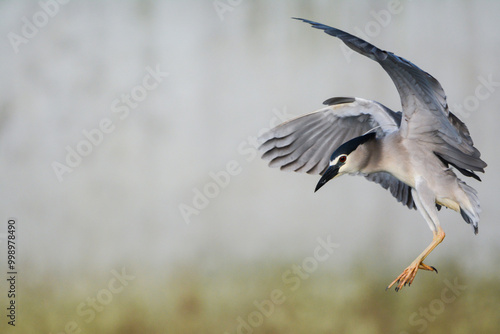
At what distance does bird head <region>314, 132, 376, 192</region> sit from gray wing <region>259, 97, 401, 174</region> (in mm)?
144

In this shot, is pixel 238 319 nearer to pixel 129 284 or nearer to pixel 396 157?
pixel 129 284

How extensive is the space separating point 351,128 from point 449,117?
8.4 inches

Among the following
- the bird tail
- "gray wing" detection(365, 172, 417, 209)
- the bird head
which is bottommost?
the bird tail

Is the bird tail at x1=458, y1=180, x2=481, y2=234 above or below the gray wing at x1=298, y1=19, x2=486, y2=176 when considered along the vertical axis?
below

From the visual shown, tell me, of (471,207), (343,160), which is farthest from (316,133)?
(471,207)

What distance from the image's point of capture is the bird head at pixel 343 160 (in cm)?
105

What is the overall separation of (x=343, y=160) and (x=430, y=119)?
0.18m

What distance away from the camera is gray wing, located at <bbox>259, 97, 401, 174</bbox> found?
1194mm

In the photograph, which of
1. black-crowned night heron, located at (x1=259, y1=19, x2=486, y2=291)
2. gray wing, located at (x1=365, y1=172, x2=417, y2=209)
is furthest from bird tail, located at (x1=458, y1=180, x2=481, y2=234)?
gray wing, located at (x1=365, y1=172, x2=417, y2=209)

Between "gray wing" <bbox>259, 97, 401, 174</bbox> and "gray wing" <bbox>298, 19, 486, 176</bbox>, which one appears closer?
"gray wing" <bbox>298, 19, 486, 176</bbox>

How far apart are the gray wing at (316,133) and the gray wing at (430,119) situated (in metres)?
0.11

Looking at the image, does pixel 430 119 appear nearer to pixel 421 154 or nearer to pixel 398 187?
pixel 421 154

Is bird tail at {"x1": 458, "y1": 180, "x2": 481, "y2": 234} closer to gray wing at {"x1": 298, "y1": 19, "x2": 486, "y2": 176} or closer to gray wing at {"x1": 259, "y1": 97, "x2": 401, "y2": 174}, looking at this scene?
gray wing at {"x1": 298, "y1": 19, "x2": 486, "y2": 176}

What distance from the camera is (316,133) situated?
4.02 ft
